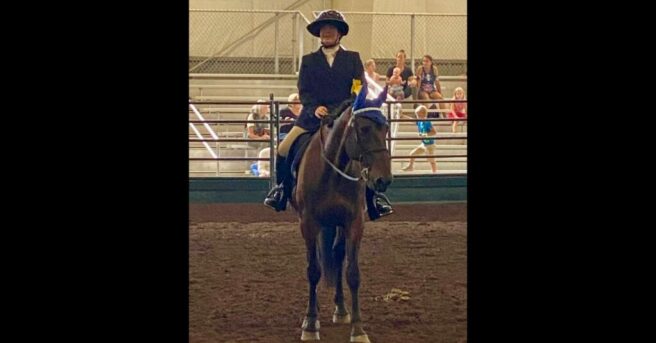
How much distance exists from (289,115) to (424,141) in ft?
3.65

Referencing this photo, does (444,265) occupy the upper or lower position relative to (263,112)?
lower

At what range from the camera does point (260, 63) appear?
5.20 meters

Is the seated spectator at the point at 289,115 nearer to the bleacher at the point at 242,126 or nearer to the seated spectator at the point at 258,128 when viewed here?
the bleacher at the point at 242,126

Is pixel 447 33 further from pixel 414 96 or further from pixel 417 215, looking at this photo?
pixel 417 215

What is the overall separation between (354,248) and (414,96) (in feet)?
3.44

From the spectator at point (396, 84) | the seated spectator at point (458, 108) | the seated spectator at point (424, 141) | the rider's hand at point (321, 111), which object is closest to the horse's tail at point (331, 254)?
the rider's hand at point (321, 111)

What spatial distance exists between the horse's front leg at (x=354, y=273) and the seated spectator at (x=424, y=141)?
79 cm

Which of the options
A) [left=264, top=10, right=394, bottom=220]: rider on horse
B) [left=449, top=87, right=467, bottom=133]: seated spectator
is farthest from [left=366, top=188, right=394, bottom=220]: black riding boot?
[left=449, top=87, right=467, bottom=133]: seated spectator

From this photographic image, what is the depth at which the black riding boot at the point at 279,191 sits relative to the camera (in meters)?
4.30

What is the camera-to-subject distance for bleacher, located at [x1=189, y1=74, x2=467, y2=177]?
4.89 m

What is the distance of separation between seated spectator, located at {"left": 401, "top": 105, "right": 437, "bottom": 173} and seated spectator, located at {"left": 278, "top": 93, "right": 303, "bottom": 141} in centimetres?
60
